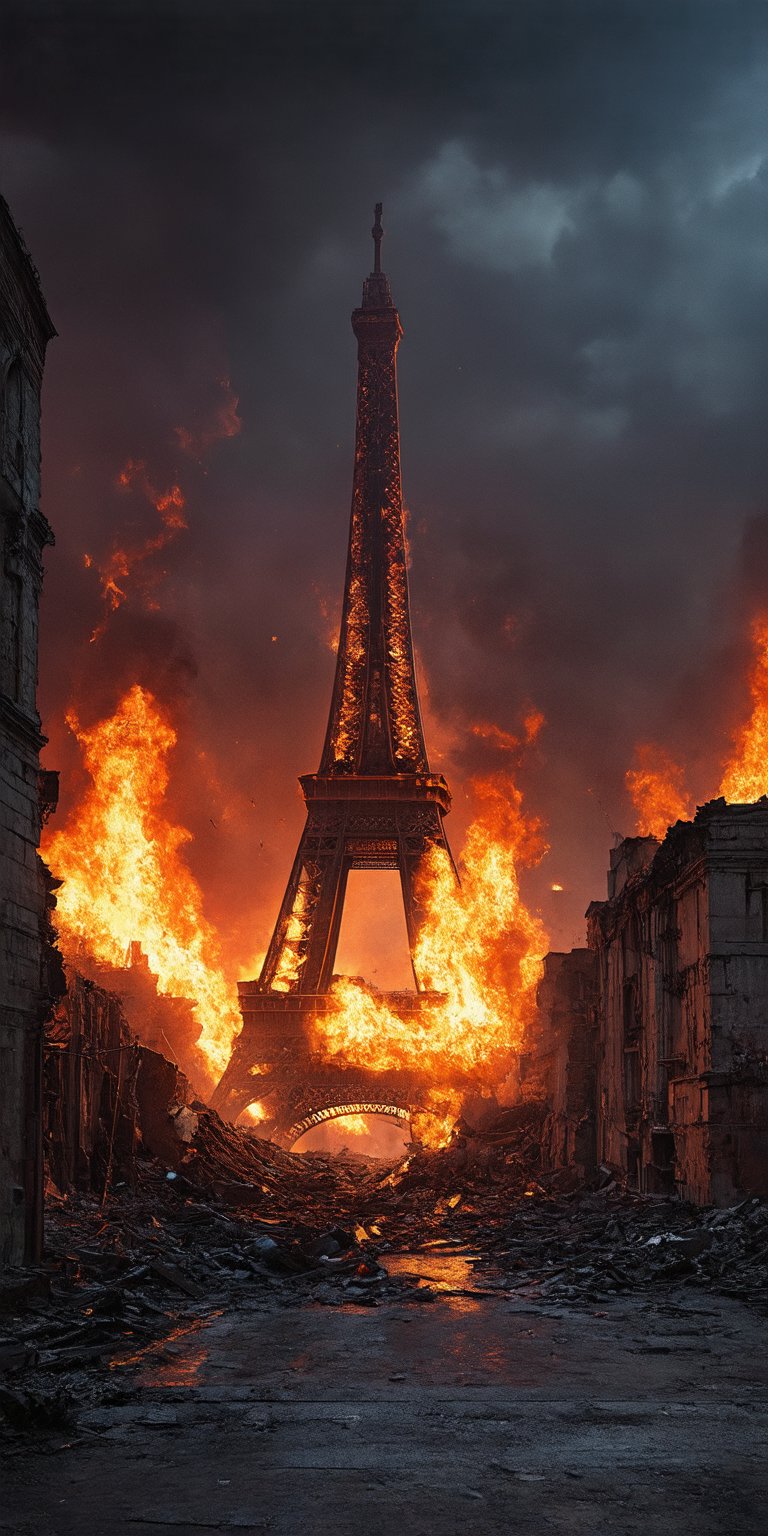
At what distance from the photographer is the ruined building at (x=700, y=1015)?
84.8 feet

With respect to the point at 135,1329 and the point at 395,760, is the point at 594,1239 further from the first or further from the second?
the point at 395,760

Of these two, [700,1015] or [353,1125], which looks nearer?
[700,1015]

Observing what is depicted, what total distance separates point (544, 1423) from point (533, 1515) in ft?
8.70

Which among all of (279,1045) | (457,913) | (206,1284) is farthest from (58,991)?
(457,913)

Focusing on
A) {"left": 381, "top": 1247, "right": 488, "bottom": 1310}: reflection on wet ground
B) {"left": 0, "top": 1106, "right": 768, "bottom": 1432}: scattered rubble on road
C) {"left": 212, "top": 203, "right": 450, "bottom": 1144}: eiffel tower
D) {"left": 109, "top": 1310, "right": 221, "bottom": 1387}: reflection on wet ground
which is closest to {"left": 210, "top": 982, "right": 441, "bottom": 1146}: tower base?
{"left": 212, "top": 203, "right": 450, "bottom": 1144}: eiffel tower

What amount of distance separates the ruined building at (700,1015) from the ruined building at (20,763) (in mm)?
12833

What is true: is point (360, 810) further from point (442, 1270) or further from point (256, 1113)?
point (442, 1270)

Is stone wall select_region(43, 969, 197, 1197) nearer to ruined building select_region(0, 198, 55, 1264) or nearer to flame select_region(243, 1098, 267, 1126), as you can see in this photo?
ruined building select_region(0, 198, 55, 1264)

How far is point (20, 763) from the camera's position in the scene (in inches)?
714

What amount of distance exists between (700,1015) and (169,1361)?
1624 cm

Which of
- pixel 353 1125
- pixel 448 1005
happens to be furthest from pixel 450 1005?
pixel 353 1125

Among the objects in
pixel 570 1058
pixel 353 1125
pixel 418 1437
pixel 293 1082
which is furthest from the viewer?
pixel 353 1125

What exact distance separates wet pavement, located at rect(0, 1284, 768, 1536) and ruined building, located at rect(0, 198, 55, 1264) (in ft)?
9.40

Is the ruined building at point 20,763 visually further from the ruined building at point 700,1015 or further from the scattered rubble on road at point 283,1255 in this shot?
the ruined building at point 700,1015
